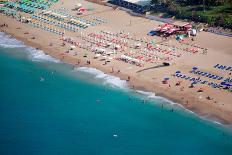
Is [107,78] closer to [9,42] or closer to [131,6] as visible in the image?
[9,42]

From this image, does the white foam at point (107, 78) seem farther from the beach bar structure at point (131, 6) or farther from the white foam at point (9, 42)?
the beach bar structure at point (131, 6)

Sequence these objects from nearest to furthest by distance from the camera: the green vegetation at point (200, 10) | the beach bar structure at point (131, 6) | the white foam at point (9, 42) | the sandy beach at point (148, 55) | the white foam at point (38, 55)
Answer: the sandy beach at point (148, 55) < the white foam at point (38, 55) < the white foam at point (9, 42) < the green vegetation at point (200, 10) < the beach bar structure at point (131, 6)

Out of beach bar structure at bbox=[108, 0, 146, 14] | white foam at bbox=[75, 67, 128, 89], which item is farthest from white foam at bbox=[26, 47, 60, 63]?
beach bar structure at bbox=[108, 0, 146, 14]

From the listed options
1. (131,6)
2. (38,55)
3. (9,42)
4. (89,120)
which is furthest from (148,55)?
(9,42)

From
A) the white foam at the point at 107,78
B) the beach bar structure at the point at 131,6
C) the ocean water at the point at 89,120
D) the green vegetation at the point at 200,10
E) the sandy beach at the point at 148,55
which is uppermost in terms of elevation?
the green vegetation at the point at 200,10

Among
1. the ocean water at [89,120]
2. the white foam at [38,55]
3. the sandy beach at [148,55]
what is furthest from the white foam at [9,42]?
the ocean water at [89,120]
